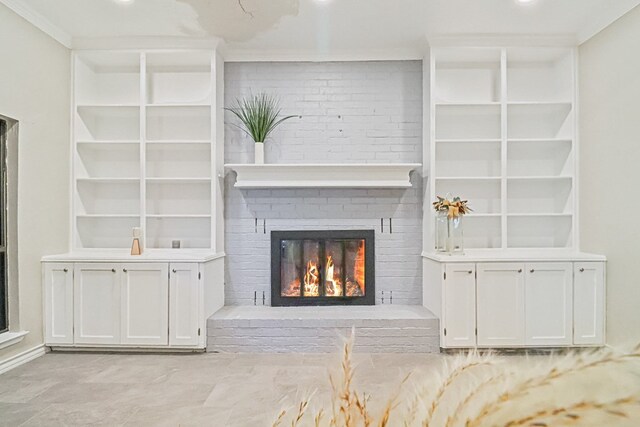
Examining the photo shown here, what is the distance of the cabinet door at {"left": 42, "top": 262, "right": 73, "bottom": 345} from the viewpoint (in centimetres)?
391

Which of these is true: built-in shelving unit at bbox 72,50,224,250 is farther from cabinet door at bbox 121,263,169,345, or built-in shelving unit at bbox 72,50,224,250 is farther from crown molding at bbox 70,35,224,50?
cabinet door at bbox 121,263,169,345

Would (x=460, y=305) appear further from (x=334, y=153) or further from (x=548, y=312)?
(x=334, y=153)

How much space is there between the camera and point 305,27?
13.3ft

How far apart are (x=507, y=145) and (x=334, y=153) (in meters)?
1.73

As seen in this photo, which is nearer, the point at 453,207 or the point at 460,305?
the point at 460,305

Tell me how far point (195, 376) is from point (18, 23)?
10.3 feet

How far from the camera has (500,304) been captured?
3.88m

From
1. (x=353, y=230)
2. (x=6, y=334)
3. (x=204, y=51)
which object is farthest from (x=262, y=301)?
(x=204, y=51)

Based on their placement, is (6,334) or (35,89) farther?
(35,89)

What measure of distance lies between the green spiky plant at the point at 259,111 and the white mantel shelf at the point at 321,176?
15.9 inches

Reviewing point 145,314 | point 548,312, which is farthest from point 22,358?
point 548,312

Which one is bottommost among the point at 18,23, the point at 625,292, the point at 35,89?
the point at 625,292

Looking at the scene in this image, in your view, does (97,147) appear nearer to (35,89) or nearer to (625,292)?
(35,89)

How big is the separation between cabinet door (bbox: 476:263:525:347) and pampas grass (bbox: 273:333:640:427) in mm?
3692
